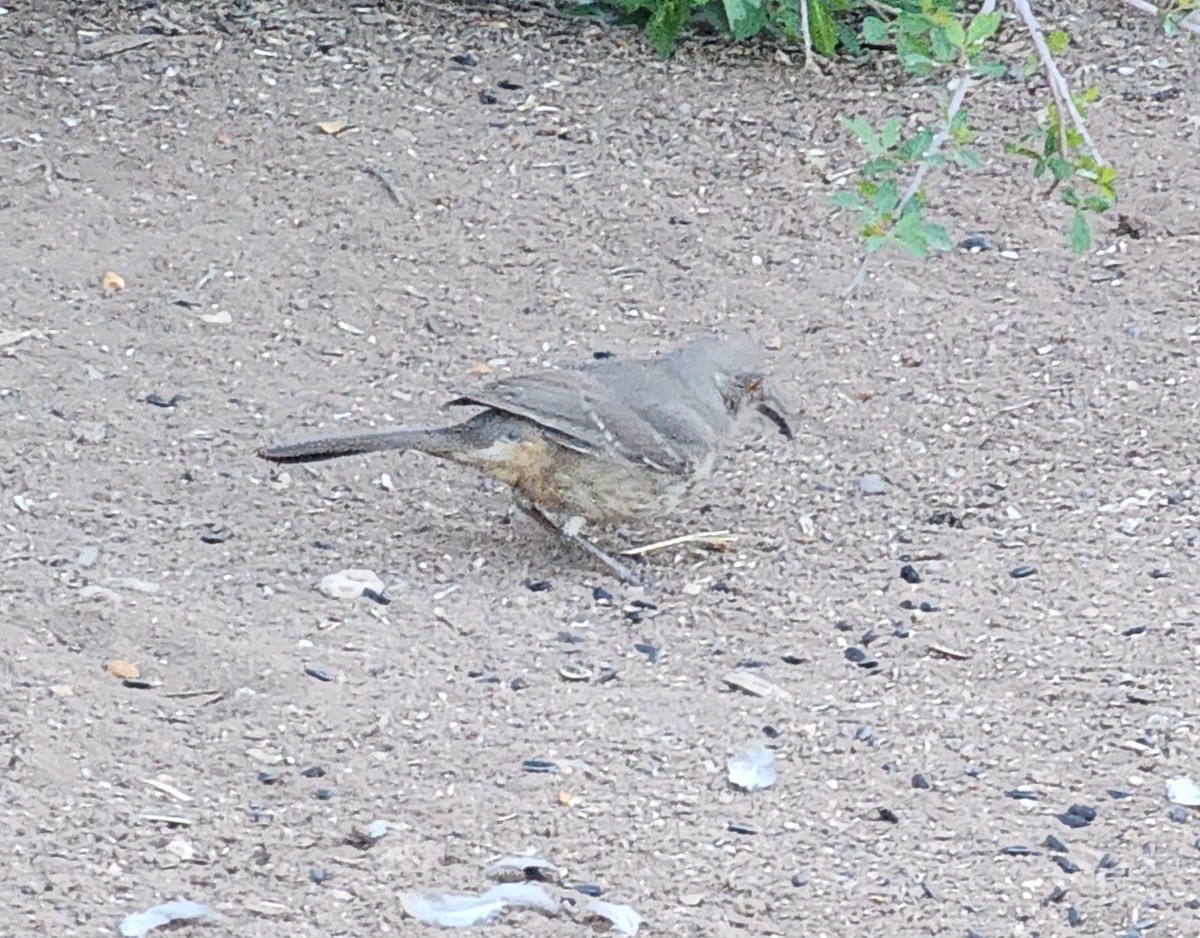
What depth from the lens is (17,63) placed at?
25.0 ft

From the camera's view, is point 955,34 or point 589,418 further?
point 589,418

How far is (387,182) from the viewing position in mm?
7180

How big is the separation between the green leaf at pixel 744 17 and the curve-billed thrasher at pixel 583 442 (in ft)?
8.19

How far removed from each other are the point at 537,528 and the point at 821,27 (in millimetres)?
2863

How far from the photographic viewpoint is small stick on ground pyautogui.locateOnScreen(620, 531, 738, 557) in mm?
5547

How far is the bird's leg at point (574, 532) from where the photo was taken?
5.42 metres

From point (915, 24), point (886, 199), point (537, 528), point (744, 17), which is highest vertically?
point (915, 24)

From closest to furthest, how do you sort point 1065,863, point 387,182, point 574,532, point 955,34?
point 1065,863 → point 955,34 → point 574,532 → point 387,182

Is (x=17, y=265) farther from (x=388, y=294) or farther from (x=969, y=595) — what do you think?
(x=969, y=595)

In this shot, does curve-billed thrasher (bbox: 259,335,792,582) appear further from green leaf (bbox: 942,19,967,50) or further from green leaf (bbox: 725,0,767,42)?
green leaf (bbox: 725,0,767,42)

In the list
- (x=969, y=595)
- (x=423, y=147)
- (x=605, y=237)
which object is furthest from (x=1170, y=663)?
(x=423, y=147)

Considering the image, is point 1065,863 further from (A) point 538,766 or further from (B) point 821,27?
(B) point 821,27

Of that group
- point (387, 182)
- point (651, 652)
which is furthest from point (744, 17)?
point (651, 652)

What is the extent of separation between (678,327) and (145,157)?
204 centimetres
